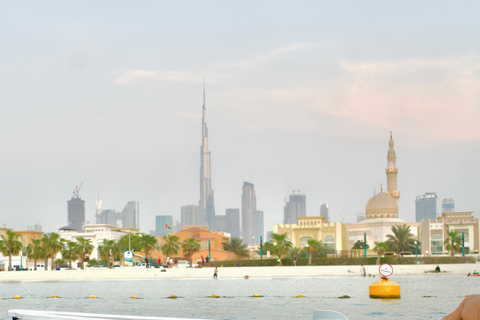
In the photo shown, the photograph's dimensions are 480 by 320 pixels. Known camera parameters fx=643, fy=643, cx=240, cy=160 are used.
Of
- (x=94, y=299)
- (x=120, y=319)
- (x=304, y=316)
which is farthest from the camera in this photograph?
(x=94, y=299)

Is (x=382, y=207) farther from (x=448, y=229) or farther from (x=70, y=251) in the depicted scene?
A: (x=70, y=251)

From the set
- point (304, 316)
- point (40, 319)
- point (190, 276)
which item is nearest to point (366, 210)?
point (190, 276)

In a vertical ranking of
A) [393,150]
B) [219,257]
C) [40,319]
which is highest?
[393,150]

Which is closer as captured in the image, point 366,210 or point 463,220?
point 463,220

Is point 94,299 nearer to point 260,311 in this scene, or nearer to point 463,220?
point 260,311

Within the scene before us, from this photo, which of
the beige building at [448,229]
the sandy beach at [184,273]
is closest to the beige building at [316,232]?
the beige building at [448,229]

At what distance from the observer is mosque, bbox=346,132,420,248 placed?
14000cm

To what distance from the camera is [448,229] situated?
121688 mm

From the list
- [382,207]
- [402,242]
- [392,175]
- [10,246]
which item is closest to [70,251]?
[10,246]

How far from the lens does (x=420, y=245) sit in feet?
420

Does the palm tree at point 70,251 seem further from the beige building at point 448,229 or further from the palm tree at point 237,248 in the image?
the beige building at point 448,229

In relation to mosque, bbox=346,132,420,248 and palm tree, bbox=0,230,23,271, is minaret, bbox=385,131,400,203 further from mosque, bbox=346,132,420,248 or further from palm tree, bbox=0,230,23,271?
palm tree, bbox=0,230,23,271

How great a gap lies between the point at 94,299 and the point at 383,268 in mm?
16606

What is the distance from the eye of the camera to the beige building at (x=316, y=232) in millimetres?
131250
